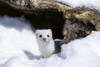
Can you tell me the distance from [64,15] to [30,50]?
2.82 ft

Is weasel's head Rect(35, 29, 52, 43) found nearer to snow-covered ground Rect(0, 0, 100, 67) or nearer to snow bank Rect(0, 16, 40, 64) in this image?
snow-covered ground Rect(0, 0, 100, 67)

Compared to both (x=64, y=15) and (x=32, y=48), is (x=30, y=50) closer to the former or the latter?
(x=32, y=48)

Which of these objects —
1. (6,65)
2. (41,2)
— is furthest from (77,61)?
(41,2)

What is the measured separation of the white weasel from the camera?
3.31 meters

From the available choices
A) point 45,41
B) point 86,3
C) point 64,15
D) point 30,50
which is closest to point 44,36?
point 45,41

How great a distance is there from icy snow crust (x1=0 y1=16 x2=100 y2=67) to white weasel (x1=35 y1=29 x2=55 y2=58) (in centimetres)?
21

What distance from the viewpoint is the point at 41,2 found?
3535 mm

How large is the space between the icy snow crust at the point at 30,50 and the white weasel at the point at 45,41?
0.21 meters

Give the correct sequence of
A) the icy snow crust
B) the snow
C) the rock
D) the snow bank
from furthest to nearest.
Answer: the snow bank
the snow
the rock
the icy snow crust

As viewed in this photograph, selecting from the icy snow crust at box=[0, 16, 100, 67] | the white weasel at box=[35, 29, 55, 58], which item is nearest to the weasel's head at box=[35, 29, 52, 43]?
the white weasel at box=[35, 29, 55, 58]

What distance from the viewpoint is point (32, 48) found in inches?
153

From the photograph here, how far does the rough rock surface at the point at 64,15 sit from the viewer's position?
3289 millimetres

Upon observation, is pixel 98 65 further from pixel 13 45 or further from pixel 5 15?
pixel 5 15

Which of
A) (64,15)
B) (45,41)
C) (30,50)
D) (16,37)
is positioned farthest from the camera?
(16,37)
